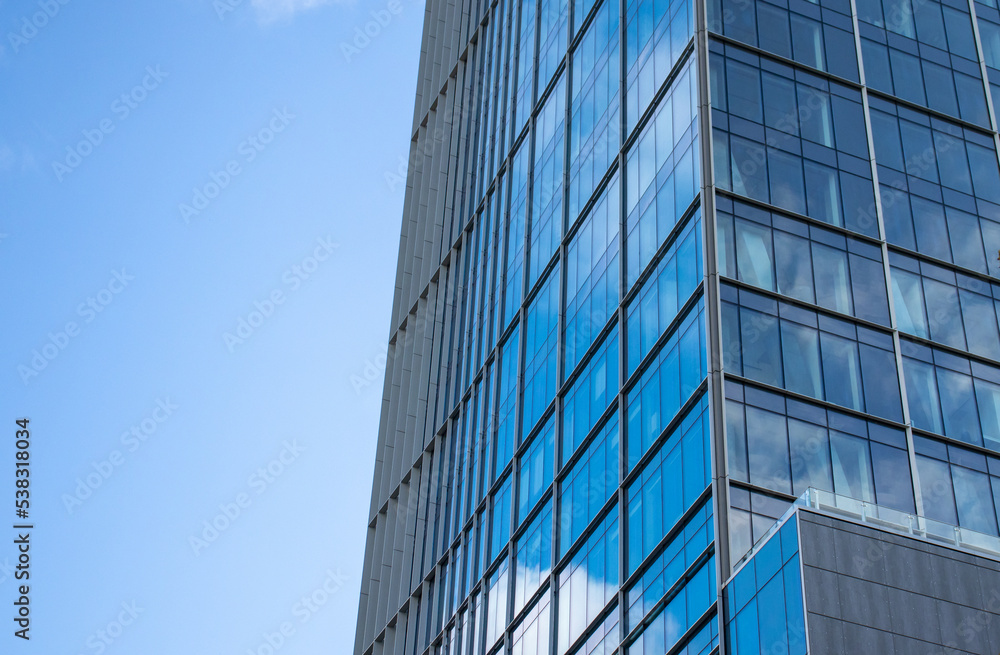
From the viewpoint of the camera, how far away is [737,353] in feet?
143

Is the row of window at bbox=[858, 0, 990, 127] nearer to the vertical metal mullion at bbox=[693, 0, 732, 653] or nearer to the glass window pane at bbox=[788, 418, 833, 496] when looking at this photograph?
the vertical metal mullion at bbox=[693, 0, 732, 653]

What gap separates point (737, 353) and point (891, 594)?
9653mm

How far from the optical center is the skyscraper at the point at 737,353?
38250 mm

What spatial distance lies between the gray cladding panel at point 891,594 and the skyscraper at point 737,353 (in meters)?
0.07

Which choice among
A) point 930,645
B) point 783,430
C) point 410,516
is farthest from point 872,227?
point 410,516

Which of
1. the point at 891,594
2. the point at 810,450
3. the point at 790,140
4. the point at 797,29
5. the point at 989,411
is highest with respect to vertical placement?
the point at 797,29

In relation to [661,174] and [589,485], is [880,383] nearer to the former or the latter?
[589,485]

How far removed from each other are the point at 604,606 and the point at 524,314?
19629 millimetres

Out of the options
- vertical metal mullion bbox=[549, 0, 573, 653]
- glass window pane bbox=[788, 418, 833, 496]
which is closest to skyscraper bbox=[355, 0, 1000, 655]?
glass window pane bbox=[788, 418, 833, 496]

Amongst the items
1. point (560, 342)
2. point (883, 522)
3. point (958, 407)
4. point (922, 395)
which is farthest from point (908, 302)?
point (560, 342)

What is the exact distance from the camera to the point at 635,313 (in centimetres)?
5022

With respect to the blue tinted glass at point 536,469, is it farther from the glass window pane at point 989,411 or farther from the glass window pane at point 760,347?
the glass window pane at point 989,411

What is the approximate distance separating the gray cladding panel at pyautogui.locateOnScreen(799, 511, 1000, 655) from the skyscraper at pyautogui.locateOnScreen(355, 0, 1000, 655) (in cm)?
7

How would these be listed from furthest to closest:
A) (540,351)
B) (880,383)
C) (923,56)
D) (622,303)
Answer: (540,351) → (923,56) → (622,303) → (880,383)
